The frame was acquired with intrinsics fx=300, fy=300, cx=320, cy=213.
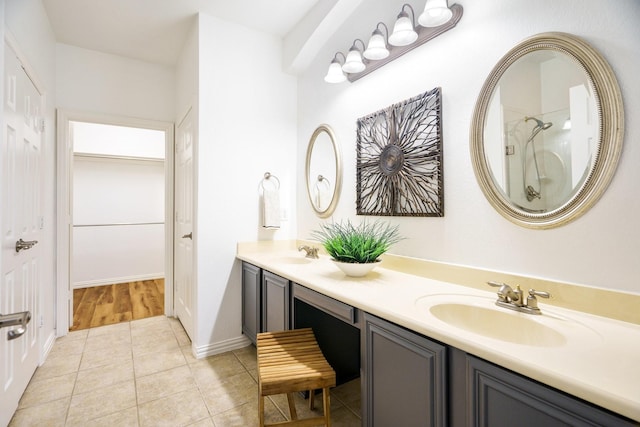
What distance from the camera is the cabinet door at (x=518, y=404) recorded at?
65 cm

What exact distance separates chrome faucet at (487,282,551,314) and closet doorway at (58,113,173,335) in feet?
12.3

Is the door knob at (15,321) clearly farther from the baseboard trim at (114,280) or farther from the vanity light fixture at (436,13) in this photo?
the baseboard trim at (114,280)

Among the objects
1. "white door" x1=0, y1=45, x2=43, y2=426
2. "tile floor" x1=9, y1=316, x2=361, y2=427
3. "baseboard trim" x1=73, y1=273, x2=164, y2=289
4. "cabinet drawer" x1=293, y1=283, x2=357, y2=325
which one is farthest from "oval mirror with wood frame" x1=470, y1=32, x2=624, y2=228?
"baseboard trim" x1=73, y1=273, x2=164, y2=289

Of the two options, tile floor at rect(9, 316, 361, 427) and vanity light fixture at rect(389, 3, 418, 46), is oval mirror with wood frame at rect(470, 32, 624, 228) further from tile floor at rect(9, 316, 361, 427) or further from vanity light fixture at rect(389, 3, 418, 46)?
tile floor at rect(9, 316, 361, 427)

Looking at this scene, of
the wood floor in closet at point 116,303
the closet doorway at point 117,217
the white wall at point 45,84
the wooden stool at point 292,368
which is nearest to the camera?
the wooden stool at point 292,368

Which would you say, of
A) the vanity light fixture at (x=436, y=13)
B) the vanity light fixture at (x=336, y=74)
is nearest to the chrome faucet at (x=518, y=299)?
the vanity light fixture at (x=436, y=13)

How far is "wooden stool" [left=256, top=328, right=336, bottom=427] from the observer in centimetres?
130

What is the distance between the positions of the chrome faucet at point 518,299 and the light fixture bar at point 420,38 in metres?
1.27

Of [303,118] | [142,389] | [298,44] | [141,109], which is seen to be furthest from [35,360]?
[298,44]

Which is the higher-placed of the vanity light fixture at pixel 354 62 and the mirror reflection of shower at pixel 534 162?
Answer: the vanity light fixture at pixel 354 62

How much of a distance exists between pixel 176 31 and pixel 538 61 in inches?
108

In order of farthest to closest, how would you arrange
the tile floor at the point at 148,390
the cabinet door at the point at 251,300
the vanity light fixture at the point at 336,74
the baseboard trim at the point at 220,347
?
the baseboard trim at the point at 220,347, the cabinet door at the point at 251,300, the vanity light fixture at the point at 336,74, the tile floor at the point at 148,390

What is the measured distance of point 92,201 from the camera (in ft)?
14.6

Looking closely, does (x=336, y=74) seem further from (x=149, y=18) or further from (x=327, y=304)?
(x=149, y=18)
